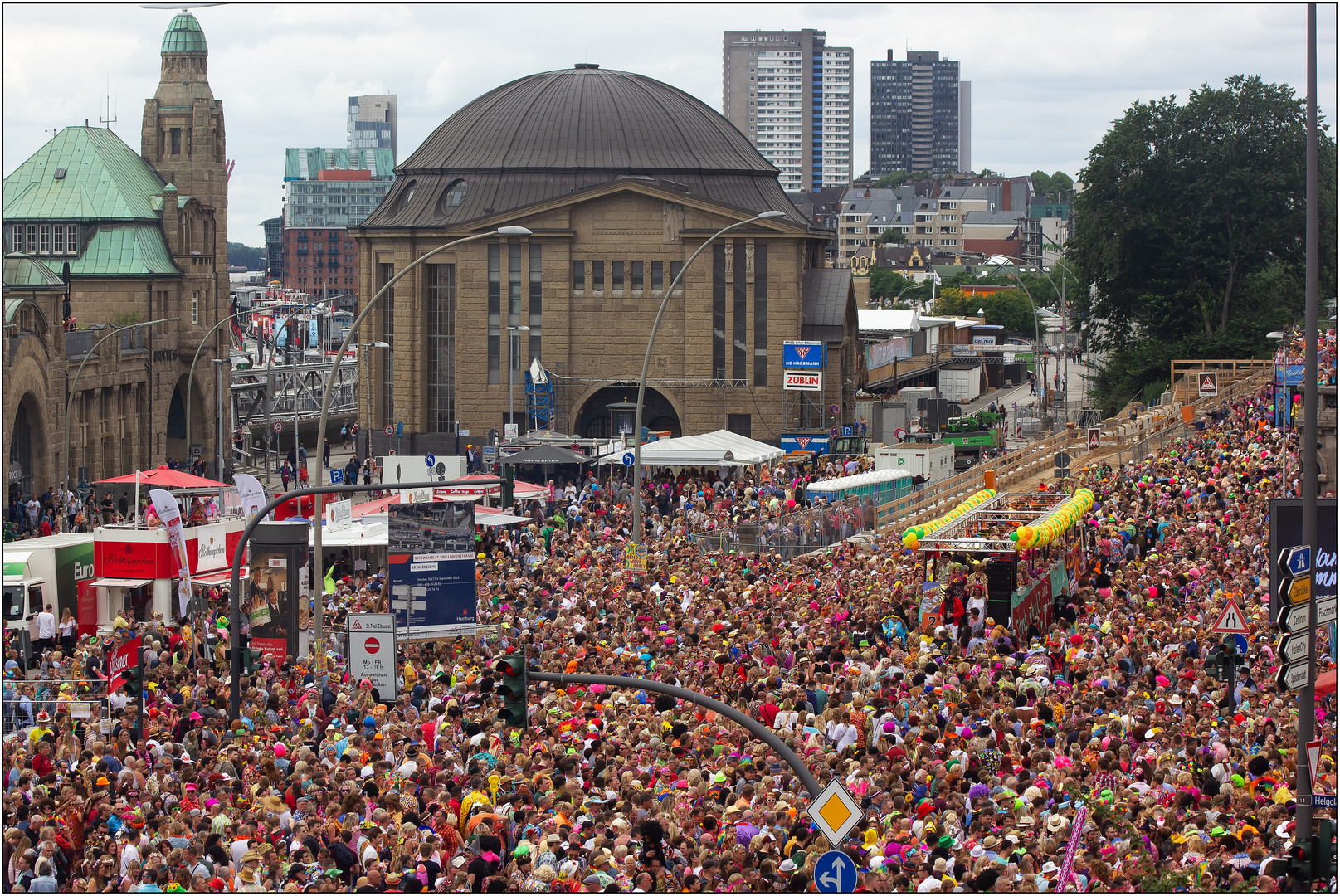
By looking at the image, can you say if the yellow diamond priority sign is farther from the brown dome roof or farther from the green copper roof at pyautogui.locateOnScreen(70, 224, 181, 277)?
the green copper roof at pyautogui.locateOnScreen(70, 224, 181, 277)

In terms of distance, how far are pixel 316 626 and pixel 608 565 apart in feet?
30.7

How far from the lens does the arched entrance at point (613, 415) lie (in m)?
77.1

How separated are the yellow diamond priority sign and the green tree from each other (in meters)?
69.9

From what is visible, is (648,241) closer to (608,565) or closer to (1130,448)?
(1130,448)

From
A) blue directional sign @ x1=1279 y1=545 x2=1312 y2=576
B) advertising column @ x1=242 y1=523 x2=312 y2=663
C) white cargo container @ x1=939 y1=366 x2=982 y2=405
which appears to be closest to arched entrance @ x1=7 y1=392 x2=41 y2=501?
advertising column @ x1=242 y1=523 x2=312 y2=663

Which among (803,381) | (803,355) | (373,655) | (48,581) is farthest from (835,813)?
(803,355)

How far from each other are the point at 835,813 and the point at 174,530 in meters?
18.3

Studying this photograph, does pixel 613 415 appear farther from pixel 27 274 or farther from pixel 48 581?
pixel 48 581

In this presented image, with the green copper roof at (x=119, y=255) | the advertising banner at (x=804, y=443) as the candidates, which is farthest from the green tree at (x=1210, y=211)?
the green copper roof at (x=119, y=255)

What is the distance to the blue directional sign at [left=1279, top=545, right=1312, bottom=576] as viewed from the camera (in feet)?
54.1

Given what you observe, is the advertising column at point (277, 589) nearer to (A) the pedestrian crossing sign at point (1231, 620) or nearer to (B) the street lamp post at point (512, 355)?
(A) the pedestrian crossing sign at point (1231, 620)

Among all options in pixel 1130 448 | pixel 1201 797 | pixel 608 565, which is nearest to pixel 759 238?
pixel 1130 448

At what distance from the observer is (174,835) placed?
16.3 meters

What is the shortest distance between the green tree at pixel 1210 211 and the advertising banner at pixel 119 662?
207ft
